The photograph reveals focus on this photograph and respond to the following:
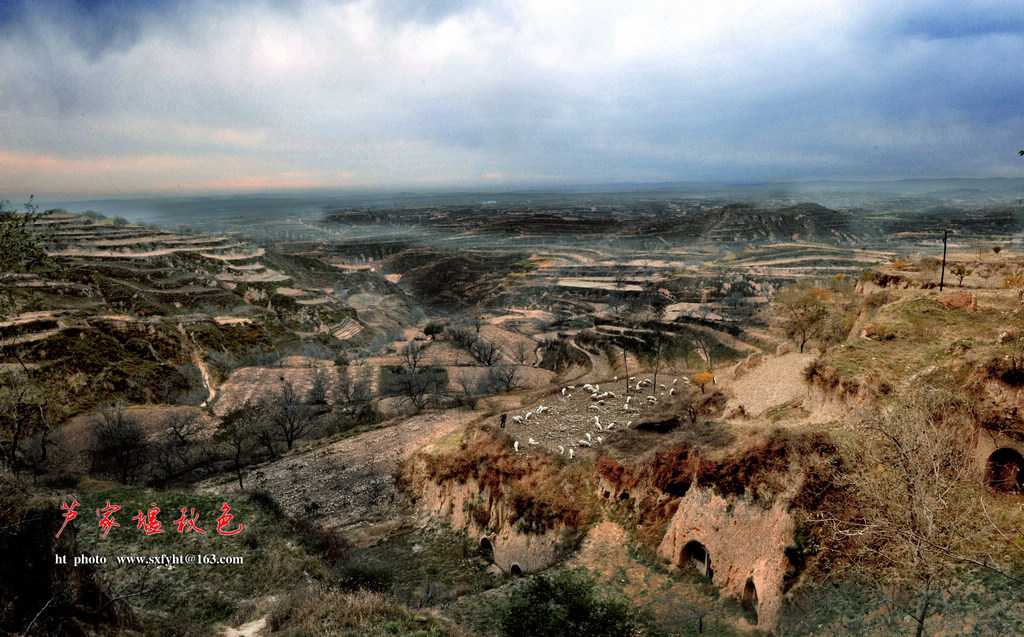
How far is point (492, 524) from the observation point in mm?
21016

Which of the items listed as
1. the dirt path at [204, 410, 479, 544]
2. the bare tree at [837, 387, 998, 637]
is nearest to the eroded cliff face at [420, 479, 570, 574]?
the dirt path at [204, 410, 479, 544]

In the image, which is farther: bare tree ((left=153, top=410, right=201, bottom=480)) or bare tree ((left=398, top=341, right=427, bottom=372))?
bare tree ((left=398, top=341, right=427, bottom=372))

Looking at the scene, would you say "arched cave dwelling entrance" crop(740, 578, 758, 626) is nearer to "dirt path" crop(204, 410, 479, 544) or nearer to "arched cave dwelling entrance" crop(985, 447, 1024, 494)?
"arched cave dwelling entrance" crop(985, 447, 1024, 494)

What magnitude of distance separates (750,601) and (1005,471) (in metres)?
7.39

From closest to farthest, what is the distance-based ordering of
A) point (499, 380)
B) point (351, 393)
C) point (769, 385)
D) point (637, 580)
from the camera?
point (637, 580)
point (769, 385)
point (499, 380)
point (351, 393)

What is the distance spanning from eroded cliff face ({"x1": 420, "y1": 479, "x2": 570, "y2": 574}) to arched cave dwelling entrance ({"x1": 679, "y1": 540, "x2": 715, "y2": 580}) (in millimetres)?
4367

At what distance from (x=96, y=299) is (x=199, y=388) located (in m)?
16.2

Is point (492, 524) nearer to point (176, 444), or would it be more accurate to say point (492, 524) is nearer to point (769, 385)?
point (769, 385)

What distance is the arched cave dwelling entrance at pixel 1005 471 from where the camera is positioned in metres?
12.5

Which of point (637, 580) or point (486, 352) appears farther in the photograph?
point (486, 352)

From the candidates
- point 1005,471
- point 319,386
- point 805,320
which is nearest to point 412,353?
point 319,386

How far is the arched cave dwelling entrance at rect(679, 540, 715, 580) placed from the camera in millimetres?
15102

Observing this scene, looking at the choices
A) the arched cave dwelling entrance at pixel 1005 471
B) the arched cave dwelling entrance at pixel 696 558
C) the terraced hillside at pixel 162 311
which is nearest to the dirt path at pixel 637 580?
the arched cave dwelling entrance at pixel 696 558

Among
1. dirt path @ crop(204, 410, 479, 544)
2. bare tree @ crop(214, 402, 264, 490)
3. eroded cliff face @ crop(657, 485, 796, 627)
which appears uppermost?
eroded cliff face @ crop(657, 485, 796, 627)
